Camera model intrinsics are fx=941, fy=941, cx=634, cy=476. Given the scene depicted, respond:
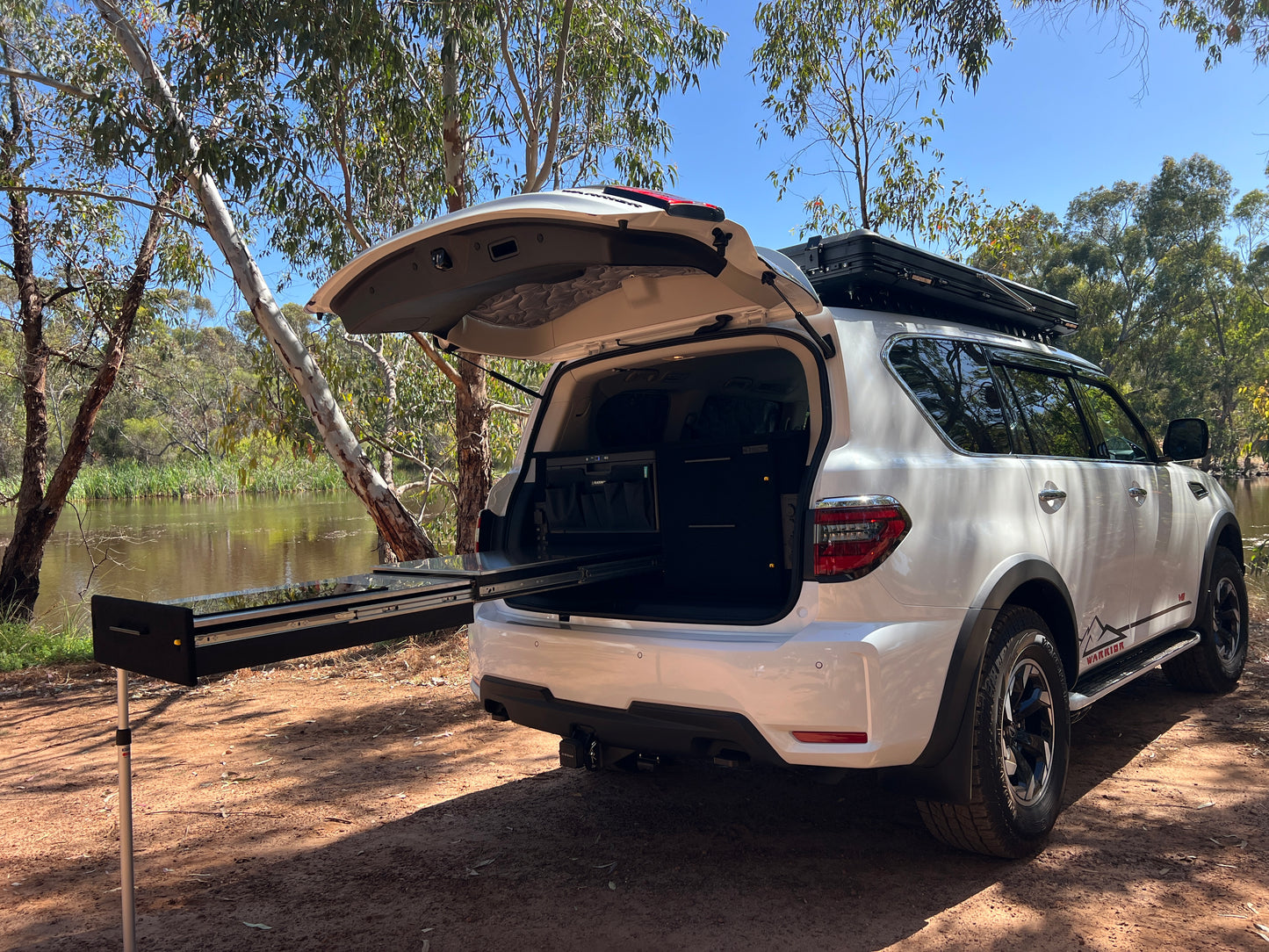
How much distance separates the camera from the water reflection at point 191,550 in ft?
49.2

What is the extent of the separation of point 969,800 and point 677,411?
1.95m

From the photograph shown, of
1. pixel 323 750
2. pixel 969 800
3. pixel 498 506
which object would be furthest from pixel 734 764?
pixel 323 750

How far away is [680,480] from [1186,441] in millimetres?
2931

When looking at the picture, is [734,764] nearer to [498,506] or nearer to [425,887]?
[425,887]

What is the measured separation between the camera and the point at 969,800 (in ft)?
9.59

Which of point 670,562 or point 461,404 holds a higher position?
point 461,404

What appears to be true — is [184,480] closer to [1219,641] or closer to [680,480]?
[680,480]

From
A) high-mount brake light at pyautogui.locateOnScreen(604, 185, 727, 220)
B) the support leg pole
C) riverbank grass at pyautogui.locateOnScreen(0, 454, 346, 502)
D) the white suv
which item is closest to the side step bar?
the white suv

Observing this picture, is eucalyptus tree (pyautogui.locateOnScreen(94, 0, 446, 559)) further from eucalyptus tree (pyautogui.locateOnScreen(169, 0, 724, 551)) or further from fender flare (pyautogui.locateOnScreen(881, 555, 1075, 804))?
fender flare (pyautogui.locateOnScreen(881, 555, 1075, 804))

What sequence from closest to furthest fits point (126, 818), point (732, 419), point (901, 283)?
point (126, 818), point (901, 283), point (732, 419)

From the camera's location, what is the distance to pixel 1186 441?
4.83m

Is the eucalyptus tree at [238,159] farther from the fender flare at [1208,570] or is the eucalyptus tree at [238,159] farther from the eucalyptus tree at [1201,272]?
the eucalyptus tree at [1201,272]

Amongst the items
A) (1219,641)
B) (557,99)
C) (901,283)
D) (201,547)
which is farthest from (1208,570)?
(201,547)

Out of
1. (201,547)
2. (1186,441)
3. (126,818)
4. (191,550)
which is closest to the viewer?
(126,818)
